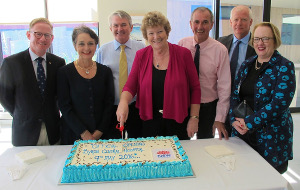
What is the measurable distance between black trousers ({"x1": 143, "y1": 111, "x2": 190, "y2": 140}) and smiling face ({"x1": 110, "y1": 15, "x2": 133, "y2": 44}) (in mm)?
840

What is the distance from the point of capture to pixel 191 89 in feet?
6.40

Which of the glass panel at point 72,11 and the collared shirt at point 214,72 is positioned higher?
the glass panel at point 72,11

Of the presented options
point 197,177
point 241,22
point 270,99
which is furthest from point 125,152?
point 241,22

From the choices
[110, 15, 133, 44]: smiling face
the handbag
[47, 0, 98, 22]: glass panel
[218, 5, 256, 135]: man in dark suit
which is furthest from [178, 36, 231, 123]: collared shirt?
[47, 0, 98, 22]: glass panel

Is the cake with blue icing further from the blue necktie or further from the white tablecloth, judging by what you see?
the blue necktie

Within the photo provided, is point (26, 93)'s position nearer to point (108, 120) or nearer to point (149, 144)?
point (108, 120)

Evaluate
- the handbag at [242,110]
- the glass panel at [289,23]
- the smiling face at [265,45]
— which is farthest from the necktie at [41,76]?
the glass panel at [289,23]

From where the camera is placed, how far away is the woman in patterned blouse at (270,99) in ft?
5.41

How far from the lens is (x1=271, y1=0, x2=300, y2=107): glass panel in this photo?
4996mm

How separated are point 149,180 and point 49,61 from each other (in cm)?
132

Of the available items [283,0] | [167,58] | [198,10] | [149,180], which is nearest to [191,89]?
[167,58]

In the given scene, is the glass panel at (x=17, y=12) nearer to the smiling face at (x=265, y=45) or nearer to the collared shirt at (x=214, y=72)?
the collared shirt at (x=214, y=72)

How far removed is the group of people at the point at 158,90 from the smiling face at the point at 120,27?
0.34 metres

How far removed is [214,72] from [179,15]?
287 cm
